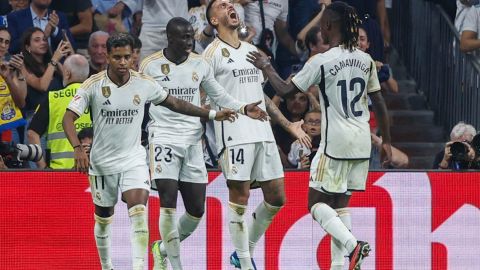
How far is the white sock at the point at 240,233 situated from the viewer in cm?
1586

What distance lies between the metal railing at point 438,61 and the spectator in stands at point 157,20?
3331mm

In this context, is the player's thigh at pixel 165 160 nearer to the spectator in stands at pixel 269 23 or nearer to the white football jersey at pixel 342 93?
the white football jersey at pixel 342 93

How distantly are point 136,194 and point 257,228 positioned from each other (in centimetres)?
145

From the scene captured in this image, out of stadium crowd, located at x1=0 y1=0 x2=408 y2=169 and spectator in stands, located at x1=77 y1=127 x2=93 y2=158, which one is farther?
stadium crowd, located at x1=0 y1=0 x2=408 y2=169

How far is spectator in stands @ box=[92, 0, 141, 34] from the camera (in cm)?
2036

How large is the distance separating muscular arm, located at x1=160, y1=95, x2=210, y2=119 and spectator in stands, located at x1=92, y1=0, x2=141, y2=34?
195 inches

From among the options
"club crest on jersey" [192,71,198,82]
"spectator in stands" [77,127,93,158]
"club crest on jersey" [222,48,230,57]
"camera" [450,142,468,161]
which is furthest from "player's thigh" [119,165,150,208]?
"camera" [450,142,468,161]

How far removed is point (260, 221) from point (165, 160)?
111 cm

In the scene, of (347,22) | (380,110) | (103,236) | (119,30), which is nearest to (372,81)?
(380,110)

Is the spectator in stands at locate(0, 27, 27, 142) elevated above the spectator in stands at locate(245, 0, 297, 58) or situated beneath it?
situated beneath

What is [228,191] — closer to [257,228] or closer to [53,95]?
[257,228]

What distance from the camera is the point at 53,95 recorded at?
17.8m

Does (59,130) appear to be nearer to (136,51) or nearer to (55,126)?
(55,126)

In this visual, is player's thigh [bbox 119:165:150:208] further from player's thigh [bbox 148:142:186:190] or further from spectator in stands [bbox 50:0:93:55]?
spectator in stands [bbox 50:0:93:55]
